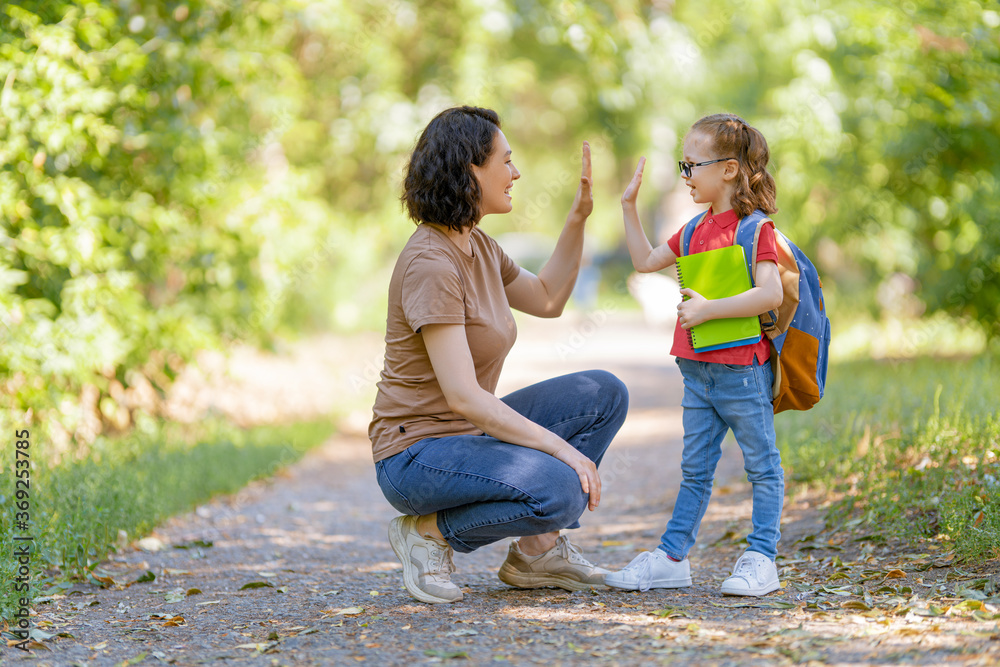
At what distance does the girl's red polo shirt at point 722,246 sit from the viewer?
2.82 metres

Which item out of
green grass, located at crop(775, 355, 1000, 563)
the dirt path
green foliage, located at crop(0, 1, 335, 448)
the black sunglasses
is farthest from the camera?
green foliage, located at crop(0, 1, 335, 448)

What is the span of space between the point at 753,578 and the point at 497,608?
80 centimetres

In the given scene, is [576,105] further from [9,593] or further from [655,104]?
[9,593]

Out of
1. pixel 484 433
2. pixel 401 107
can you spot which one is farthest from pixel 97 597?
pixel 401 107

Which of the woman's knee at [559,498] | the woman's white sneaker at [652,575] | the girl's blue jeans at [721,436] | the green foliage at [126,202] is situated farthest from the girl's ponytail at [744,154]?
the green foliage at [126,202]

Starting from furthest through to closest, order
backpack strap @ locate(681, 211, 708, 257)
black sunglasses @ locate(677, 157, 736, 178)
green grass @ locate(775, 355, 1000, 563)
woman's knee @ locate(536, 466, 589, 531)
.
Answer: green grass @ locate(775, 355, 1000, 563) → backpack strap @ locate(681, 211, 708, 257) → black sunglasses @ locate(677, 157, 736, 178) → woman's knee @ locate(536, 466, 589, 531)

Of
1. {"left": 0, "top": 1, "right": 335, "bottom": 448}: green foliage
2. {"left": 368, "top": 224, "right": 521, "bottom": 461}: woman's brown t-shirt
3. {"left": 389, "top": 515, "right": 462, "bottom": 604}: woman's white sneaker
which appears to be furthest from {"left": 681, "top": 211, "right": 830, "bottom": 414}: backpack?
{"left": 0, "top": 1, "right": 335, "bottom": 448}: green foliage

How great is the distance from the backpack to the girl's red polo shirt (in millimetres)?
41

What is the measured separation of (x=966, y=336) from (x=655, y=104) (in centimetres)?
585

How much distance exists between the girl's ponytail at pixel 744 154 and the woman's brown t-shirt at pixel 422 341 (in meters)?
0.85

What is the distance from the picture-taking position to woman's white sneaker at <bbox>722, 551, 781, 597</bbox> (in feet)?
9.22

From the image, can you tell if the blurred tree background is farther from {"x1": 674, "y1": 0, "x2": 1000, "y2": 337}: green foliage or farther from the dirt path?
the dirt path

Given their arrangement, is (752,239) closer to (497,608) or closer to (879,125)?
(497,608)

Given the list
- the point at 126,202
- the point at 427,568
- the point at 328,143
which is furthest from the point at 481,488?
the point at 328,143
